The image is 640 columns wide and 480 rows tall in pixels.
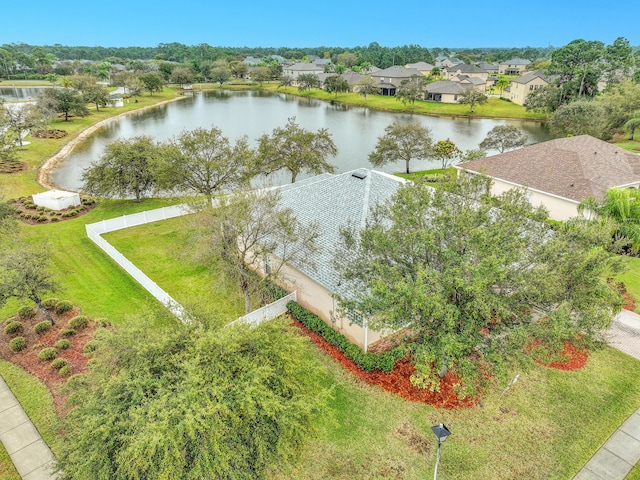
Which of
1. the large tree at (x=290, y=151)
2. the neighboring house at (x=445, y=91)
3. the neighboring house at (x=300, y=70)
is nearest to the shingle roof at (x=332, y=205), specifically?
the large tree at (x=290, y=151)

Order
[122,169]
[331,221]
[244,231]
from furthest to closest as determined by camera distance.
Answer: [122,169]
[331,221]
[244,231]

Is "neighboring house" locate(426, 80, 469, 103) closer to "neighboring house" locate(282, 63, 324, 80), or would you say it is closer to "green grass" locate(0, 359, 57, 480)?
"neighboring house" locate(282, 63, 324, 80)

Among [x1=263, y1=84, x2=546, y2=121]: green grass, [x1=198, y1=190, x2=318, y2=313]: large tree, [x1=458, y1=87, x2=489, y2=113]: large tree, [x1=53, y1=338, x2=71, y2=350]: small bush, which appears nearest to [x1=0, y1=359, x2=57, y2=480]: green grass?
[x1=53, y1=338, x2=71, y2=350]: small bush

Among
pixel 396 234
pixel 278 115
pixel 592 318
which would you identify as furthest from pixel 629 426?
pixel 278 115

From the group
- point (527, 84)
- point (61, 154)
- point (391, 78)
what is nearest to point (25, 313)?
point (61, 154)

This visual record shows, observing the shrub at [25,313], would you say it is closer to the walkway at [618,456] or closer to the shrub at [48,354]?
the shrub at [48,354]

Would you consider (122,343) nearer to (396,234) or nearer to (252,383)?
(252,383)

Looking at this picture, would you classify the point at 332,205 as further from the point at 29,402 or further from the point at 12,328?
the point at 12,328
